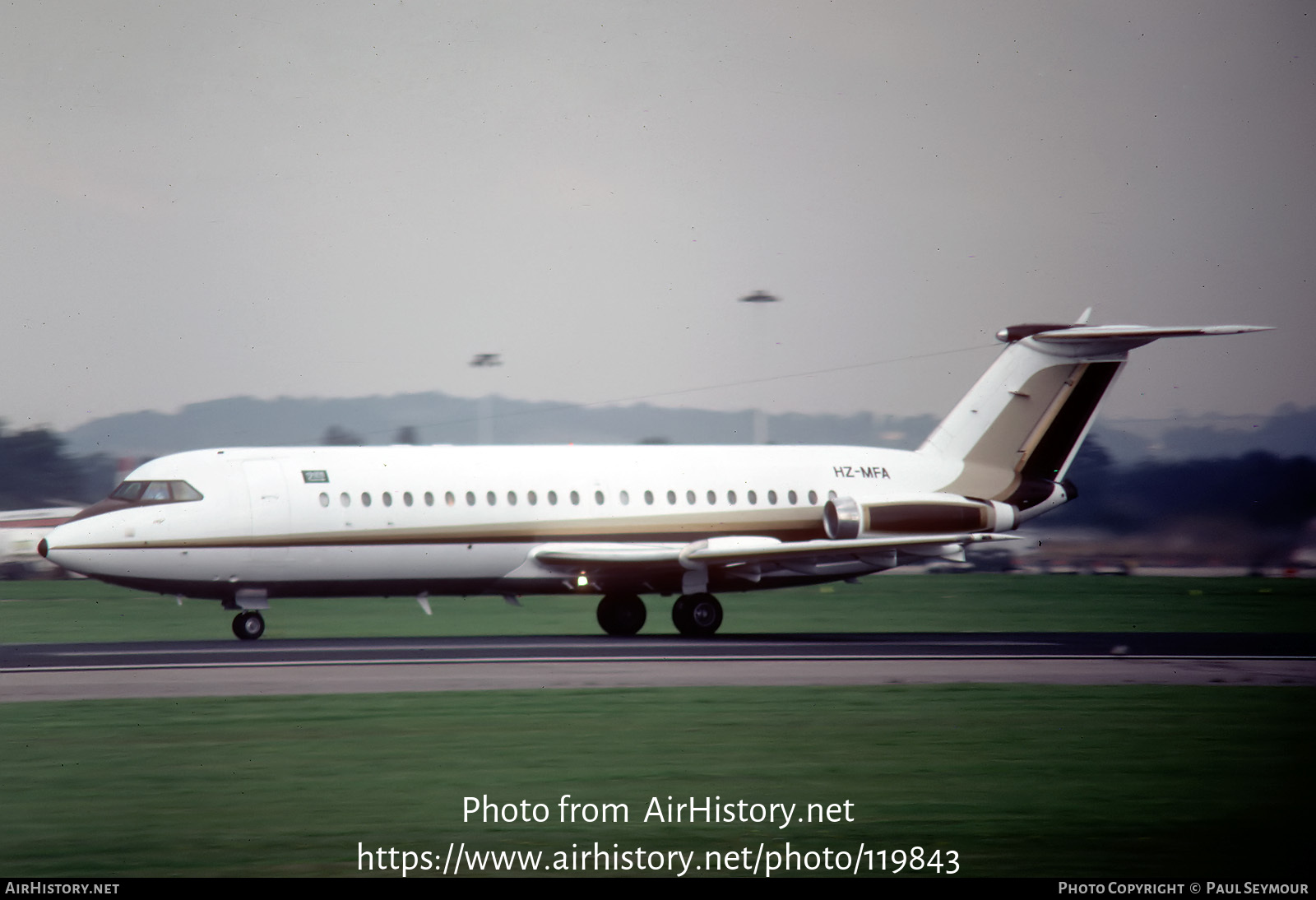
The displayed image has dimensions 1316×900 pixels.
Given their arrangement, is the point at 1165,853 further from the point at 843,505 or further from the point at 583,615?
the point at 583,615

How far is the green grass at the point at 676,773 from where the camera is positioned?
10.5 meters

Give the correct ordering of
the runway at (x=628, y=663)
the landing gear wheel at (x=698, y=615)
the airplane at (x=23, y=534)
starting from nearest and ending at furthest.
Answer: the runway at (x=628, y=663) → the landing gear wheel at (x=698, y=615) → the airplane at (x=23, y=534)

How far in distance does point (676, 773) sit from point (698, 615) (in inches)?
679

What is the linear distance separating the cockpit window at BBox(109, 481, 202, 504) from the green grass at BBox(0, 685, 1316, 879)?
10.5m

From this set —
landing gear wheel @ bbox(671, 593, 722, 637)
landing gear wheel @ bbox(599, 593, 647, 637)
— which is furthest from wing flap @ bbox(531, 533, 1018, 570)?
landing gear wheel @ bbox(599, 593, 647, 637)

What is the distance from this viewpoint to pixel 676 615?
3086cm

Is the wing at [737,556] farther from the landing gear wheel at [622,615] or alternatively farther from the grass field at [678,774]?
the grass field at [678,774]

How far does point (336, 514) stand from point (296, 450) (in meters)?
1.69

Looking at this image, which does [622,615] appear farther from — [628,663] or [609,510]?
[628,663]

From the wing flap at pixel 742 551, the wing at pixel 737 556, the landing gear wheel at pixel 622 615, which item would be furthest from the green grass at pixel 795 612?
the wing flap at pixel 742 551

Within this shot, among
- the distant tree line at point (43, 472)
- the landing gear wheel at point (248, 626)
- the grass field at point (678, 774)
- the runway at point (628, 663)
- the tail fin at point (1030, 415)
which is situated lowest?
the grass field at point (678, 774)

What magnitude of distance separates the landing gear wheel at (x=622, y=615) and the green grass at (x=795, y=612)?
754mm

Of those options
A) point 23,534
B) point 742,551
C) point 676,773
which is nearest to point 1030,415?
point 742,551

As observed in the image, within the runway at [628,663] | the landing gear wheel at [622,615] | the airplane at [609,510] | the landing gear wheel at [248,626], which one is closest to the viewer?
the runway at [628,663]
